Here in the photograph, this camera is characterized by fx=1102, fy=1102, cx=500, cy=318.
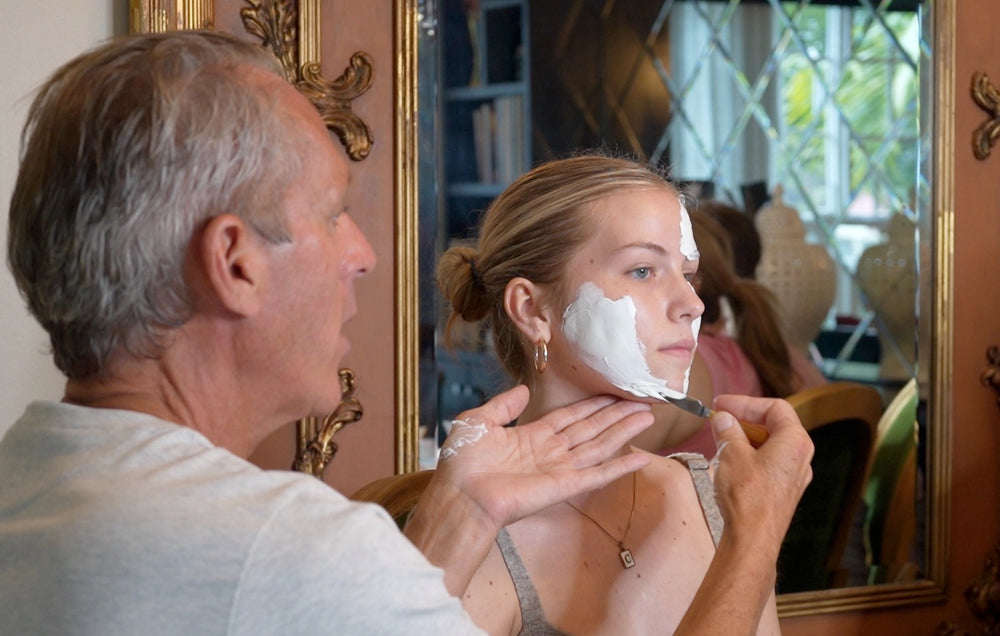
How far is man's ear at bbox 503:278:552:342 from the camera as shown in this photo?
1236mm

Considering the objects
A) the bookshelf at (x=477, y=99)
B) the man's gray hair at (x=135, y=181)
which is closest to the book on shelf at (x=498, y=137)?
the bookshelf at (x=477, y=99)

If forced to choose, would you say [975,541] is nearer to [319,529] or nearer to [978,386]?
[978,386]

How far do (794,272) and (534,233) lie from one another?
0.78 metres

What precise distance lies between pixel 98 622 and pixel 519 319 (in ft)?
2.21

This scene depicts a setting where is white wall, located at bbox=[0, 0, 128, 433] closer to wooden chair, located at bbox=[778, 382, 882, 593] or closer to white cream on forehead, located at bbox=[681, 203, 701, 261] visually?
white cream on forehead, located at bbox=[681, 203, 701, 261]

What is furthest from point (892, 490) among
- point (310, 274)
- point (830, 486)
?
point (310, 274)

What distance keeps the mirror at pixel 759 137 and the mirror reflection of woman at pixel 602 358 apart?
335 mm

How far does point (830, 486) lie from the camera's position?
6.39 ft

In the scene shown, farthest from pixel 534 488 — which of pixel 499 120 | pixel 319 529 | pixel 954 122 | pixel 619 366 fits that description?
pixel 954 122

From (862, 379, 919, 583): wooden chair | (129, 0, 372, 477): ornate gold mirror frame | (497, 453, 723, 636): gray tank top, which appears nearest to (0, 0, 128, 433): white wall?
(129, 0, 372, 477): ornate gold mirror frame

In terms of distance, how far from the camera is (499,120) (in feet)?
5.49

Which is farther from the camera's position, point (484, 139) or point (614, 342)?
point (484, 139)

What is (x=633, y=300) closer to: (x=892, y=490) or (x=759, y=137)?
(x=759, y=137)

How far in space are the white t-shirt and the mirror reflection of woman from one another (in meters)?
0.46
